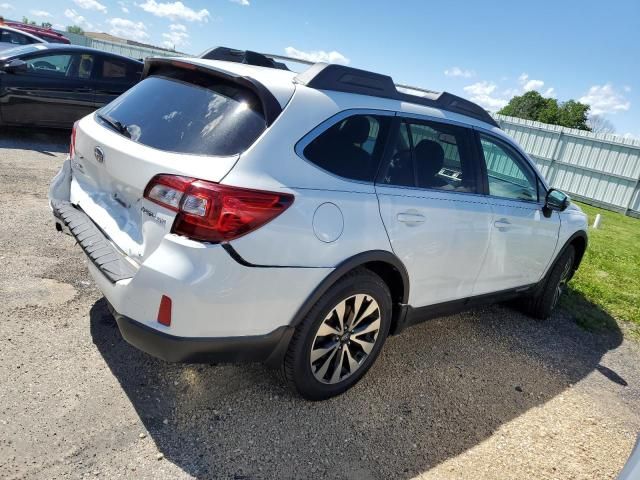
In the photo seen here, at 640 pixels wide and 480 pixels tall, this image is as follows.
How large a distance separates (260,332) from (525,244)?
262 centimetres

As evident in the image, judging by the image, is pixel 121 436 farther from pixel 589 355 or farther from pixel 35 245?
pixel 589 355

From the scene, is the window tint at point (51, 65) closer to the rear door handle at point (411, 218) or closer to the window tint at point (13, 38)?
the window tint at point (13, 38)

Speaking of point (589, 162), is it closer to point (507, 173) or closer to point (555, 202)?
point (555, 202)

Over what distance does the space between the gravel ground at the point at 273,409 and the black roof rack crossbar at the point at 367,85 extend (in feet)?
5.85

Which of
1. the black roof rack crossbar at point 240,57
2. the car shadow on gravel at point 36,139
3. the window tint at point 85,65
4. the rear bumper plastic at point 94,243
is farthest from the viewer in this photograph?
the window tint at point 85,65

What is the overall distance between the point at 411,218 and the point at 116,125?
1813 mm

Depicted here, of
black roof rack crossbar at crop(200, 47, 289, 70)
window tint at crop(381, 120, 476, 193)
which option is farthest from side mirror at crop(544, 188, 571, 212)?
black roof rack crossbar at crop(200, 47, 289, 70)

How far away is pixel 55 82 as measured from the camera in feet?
27.9

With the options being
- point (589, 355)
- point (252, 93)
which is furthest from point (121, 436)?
point (589, 355)

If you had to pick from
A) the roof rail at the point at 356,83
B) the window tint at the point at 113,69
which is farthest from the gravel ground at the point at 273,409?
the window tint at the point at 113,69

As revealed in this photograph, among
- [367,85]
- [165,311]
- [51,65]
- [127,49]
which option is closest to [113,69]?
[51,65]

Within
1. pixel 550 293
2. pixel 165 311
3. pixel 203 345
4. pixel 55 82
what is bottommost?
pixel 550 293

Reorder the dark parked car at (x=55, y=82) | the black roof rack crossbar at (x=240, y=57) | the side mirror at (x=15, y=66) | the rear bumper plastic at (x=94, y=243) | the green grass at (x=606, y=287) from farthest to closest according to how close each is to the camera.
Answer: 1. the dark parked car at (x=55, y=82)
2. the side mirror at (x=15, y=66)
3. the green grass at (x=606, y=287)
4. the black roof rack crossbar at (x=240, y=57)
5. the rear bumper plastic at (x=94, y=243)

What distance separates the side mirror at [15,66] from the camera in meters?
7.85
